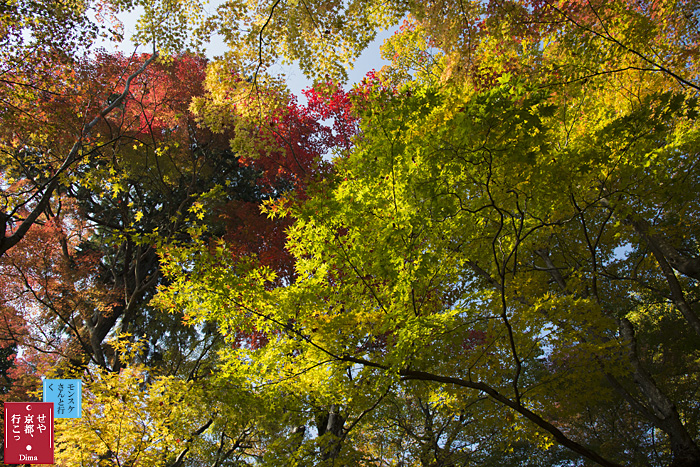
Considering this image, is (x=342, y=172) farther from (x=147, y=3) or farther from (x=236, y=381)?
(x=147, y=3)

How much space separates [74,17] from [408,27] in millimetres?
7430

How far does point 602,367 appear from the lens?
17.1 feet

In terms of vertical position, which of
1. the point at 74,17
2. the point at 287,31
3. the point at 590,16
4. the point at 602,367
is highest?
the point at 74,17

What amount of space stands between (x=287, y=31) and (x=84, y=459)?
682 cm

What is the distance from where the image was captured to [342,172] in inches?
204

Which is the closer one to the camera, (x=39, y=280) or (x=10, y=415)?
(x=10, y=415)

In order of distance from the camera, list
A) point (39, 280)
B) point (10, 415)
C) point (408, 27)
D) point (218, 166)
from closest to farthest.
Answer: point (10, 415) → point (39, 280) → point (408, 27) → point (218, 166)

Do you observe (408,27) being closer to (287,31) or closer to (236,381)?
(287,31)

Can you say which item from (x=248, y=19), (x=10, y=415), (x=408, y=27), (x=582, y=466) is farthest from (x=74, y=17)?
(x=582, y=466)

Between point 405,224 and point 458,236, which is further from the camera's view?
point 458,236

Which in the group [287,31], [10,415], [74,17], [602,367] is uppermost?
[74,17]

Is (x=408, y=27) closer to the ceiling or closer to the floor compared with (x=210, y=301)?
closer to the ceiling

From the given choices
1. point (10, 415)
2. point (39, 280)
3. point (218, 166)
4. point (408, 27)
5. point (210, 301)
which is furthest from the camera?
point (218, 166)

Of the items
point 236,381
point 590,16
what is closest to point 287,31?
point 590,16
